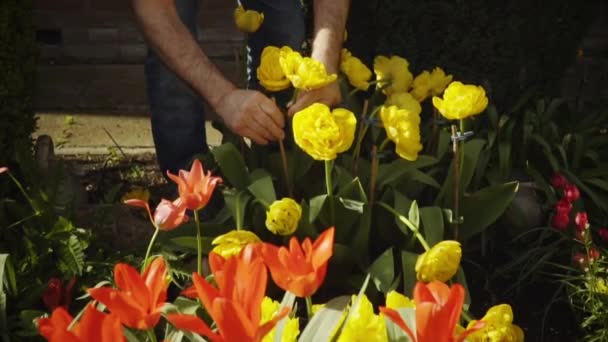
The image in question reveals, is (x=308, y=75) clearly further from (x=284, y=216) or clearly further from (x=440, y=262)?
(x=440, y=262)

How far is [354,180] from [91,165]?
5.19ft

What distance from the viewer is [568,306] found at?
218cm

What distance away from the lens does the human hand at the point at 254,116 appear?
2.02 m

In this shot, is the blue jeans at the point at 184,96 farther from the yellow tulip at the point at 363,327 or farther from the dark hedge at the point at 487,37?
the yellow tulip at the point at 363,327

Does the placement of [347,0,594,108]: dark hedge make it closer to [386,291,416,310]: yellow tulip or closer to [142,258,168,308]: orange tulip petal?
[386,291,416,310]: yellow tulip

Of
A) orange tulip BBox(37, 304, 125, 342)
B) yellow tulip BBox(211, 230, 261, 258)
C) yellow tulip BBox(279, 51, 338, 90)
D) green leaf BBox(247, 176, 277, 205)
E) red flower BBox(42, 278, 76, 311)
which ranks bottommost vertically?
red flower BBox(42, 278, 76, 311)

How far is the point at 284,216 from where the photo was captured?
5.80ft

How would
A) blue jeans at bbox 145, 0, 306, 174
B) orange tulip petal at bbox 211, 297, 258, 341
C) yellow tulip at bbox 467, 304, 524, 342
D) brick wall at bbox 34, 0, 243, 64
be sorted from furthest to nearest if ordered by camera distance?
1. brick wall at bbox 34, 0, 243, 64
2. blue jeans at bbox 145, 0, 306, 174
3. yellow tulip at bbox 467, 304, 524, 342
4. orange tulip petal at bbox 211, 297, 258, 341

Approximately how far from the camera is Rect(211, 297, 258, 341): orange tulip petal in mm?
1062

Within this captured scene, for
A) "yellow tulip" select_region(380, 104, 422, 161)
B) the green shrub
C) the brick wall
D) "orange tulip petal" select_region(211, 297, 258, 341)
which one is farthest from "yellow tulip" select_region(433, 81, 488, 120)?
the brick wall

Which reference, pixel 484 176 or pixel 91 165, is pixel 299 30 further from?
pixel 91 165

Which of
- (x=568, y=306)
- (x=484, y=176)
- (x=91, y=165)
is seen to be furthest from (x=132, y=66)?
(x=568, y=306)

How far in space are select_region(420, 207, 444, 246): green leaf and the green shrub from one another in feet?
3.51

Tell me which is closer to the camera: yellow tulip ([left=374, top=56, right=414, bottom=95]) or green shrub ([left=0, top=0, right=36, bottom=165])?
yellow tulip ([left=374, top=56, right=414, bottom=95])
